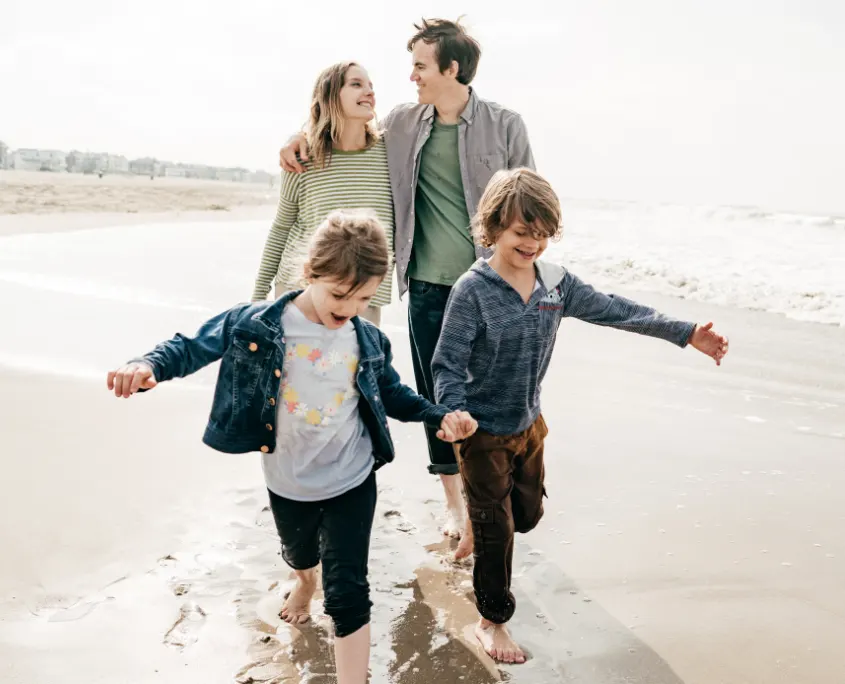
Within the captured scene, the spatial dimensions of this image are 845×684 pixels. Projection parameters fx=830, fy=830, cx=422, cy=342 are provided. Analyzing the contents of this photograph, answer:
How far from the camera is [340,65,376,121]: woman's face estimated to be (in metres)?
3.36

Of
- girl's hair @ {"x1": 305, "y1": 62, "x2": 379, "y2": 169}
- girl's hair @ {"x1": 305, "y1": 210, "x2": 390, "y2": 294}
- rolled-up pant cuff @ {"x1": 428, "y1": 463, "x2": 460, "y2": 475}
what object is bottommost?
rolled-up pant cuff @ {"x1": 428, "y1": 463, "x2": 460, "y2": 475}

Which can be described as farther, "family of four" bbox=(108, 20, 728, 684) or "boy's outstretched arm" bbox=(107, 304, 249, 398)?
"family of four" bbox=(108, 20, 728, 684)

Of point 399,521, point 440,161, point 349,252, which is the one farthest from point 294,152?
point 399,521

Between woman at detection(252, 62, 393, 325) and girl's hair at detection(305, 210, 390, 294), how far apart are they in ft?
3.29

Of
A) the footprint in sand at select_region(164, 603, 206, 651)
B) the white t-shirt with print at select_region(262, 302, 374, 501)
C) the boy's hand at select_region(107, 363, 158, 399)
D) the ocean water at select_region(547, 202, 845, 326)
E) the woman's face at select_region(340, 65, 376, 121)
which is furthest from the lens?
the ocean water at select_region(547, 202, 845, 326)

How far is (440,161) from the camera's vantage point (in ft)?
11.7

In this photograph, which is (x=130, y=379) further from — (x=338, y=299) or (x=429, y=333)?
(x=429, y=333)

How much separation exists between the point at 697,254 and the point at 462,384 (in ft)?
45.9

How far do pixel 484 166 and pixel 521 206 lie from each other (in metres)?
0.89

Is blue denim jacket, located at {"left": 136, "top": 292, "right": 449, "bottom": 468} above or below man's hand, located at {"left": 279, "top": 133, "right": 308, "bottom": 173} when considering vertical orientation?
below

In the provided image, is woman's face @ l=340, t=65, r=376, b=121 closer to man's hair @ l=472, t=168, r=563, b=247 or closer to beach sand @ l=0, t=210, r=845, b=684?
man's hair @ l=472, t=168, r=563, b=247

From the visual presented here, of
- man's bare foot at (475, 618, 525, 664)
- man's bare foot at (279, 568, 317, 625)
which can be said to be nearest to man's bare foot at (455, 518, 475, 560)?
man's bare foot at (475, 618, 525, 664)

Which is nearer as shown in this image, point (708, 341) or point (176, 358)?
point (176, 358)

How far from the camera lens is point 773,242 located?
1848 cm
